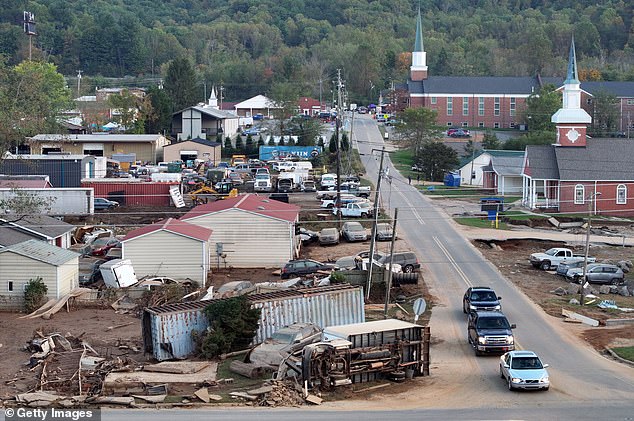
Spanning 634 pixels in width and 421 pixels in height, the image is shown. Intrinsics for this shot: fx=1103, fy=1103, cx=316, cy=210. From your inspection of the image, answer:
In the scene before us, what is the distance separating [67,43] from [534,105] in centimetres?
11435

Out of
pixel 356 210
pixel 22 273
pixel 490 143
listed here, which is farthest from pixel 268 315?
pixel 490 143

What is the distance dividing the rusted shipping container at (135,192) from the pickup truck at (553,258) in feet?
78.9

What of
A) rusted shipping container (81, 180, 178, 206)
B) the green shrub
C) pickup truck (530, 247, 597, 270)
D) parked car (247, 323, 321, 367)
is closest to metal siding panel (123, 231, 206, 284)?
the green shrub

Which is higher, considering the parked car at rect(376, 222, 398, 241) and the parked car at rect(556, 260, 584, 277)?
the parked car at rect(376, 222, 398, 241)

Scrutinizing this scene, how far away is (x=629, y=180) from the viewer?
60.8 meters

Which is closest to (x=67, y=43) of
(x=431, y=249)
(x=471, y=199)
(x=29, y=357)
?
(x=471, y=199)

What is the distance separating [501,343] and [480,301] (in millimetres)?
5682

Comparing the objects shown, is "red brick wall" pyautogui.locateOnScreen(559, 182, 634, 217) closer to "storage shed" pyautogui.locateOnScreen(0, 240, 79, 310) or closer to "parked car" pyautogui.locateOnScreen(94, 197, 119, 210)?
"parked car" pyautogui.locateOnScreen(94, 197, 119, 210)

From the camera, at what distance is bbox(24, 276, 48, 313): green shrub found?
1449 inches

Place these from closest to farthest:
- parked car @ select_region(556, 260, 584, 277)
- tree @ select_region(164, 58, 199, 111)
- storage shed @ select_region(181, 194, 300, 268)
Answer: parked car @ select_region(556, 260, 584, 277), storage shed @ select_region(181, 194, 300, 268), tree @ select_region(164, 58, 199, 111)

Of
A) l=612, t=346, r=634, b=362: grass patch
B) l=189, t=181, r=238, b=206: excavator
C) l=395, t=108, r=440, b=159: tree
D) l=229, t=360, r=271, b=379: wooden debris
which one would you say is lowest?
l=229, t=360, r=271, b=379: wooden debris

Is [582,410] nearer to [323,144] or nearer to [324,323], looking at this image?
[324,323]

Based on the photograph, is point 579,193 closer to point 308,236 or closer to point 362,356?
point 308,236

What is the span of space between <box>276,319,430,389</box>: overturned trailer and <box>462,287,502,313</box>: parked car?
692 cm
